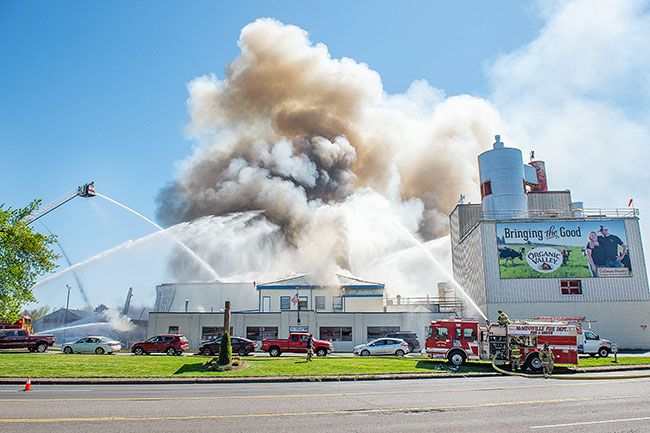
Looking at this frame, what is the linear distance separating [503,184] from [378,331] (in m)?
18.1

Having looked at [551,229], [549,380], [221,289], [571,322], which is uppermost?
[551,229]

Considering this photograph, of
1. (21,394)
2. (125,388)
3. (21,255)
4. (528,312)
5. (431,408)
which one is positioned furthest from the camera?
(528,312)

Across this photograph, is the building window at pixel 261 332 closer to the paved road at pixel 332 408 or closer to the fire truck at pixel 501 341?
the fire truck at pixel 501 341

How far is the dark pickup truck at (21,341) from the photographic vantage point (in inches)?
1286

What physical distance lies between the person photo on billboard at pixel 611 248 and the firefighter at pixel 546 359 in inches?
929

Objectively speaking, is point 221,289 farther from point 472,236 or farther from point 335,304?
point 472,236

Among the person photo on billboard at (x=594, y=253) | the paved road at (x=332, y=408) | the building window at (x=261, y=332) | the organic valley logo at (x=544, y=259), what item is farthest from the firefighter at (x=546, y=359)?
the building window at (x=261, y=332)

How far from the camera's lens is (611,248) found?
41.5 meters

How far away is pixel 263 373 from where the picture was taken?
20.1 metres

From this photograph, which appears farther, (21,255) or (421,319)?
(421,319)

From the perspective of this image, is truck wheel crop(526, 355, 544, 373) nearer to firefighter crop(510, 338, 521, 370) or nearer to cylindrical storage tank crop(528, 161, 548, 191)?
firefighter crop(510, 338, 521, 370)

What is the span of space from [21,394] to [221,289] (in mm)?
41408

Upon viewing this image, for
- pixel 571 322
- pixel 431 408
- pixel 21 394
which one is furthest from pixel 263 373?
pixel 571 322

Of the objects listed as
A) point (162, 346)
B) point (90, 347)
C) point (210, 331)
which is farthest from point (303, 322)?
point (90, 347)
